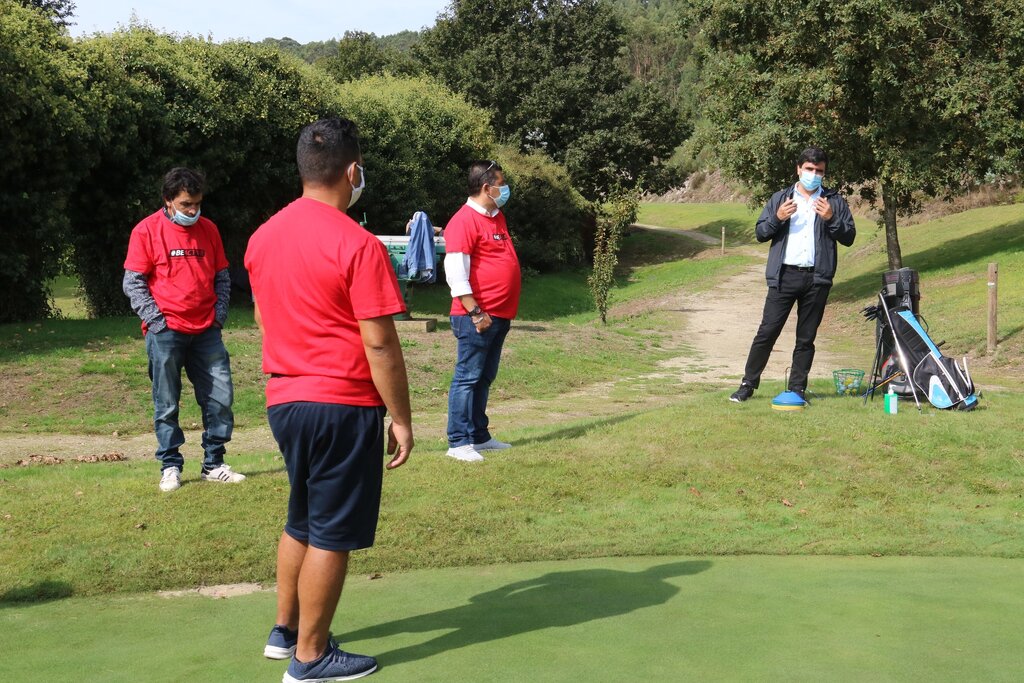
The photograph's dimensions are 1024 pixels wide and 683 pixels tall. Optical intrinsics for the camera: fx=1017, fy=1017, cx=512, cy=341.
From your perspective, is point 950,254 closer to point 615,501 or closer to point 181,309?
point 615,501

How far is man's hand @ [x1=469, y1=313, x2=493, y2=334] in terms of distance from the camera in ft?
26.7

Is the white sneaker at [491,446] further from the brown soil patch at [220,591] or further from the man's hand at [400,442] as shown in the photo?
the man's hand at [400,442]

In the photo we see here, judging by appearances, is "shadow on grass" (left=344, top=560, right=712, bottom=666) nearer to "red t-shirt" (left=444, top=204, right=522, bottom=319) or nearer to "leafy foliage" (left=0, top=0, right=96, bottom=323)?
"red t-shirt" (left=444, top=204, right=522, bottom=319)

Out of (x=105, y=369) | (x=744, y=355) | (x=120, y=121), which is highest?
(x=120, y=121)

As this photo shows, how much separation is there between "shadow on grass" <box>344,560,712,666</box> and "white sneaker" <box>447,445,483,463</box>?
7.62 ft

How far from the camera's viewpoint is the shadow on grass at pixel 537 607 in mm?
4672

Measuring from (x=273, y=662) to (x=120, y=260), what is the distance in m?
21.6

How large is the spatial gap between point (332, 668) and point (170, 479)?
3.64 metres

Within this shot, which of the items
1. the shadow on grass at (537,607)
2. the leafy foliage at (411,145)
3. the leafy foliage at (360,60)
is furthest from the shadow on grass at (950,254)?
the leafy foliage at (360,60)

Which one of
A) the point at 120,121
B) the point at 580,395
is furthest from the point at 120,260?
the point at 580,395

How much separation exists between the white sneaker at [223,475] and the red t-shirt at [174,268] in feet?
3.46

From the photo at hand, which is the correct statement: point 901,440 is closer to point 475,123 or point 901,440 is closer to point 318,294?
point 318,294

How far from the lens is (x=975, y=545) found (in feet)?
21.8

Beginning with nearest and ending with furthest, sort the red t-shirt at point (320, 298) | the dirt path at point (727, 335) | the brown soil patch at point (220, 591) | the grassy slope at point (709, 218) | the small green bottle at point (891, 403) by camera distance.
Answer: the red t-shirt at point (320, 298)
the brown soil patch at point (220, 591)
the small green bottle at point (891, 403)
the dirt path at point (727, 335)
the grassy slope at point (709, 218)
